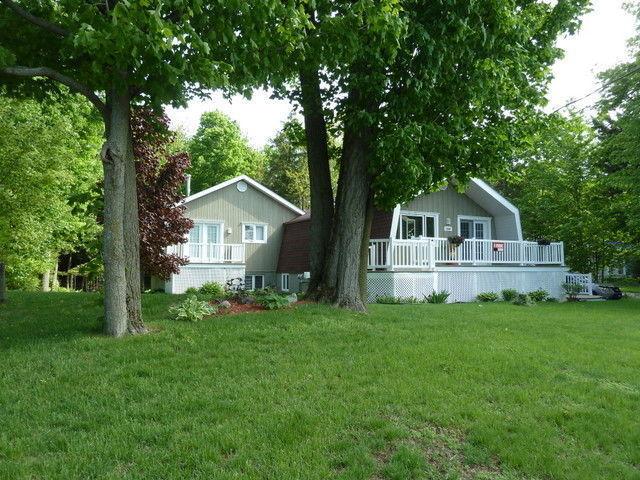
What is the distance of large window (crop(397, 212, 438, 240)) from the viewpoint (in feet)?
70.6

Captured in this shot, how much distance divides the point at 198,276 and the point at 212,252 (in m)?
1.20

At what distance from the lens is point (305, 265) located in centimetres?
2391

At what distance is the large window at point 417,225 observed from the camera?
70.6 feet

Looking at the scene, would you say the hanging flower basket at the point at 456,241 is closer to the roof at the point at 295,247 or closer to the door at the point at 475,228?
the door at the point at 475,228

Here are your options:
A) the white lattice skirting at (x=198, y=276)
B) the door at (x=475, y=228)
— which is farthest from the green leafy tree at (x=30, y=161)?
the door at (x=475, y=228)

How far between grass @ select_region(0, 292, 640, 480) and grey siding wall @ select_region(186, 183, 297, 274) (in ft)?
52.1

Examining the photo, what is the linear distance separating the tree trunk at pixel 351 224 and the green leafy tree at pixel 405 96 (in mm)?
21

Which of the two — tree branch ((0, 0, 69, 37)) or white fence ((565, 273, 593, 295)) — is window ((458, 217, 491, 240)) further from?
tree branch ((0, 0, 69, 37))

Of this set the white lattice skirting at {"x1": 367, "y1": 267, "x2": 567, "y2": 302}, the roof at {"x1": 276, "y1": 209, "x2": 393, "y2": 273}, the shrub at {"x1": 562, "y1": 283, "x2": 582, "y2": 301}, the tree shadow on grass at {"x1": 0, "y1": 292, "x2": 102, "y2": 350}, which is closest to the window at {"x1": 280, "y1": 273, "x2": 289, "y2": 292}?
the roof at {"x1": 276, "y1": 209, "x2": 393, "y2": 273}

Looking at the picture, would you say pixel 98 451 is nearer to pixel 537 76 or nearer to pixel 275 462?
pixel 275 462

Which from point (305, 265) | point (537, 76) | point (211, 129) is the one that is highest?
point (211, 129)

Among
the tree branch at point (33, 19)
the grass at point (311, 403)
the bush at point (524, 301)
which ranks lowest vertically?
the grass at point (311, 403)

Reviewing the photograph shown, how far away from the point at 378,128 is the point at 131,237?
5209 mm

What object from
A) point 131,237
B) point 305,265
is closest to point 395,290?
point 305,265
